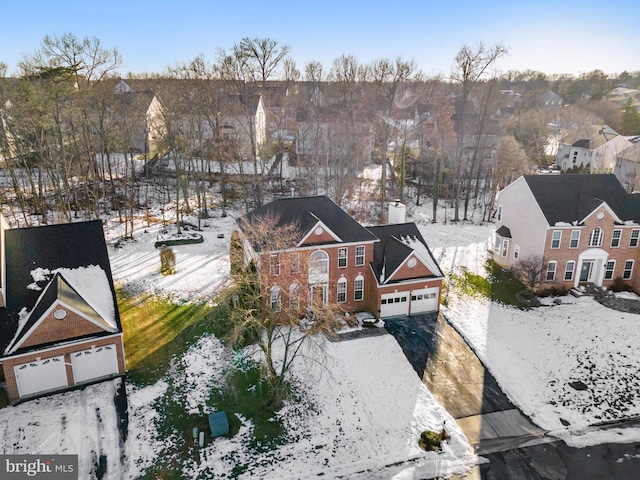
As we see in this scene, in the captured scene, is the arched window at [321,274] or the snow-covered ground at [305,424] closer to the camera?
Answer: the snow-covered ground at [305,424]

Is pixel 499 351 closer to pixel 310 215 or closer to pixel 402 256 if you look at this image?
pixel 402 256

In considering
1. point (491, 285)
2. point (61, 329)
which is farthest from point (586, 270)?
point (61, 329)

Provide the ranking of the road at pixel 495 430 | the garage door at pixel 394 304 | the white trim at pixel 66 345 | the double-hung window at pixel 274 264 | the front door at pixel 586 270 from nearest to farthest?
the road at pixel 495 430 < the white trim at pixel 66 345 < the double-hung window at pixel 274 264 < the garage door at pixel 394 304 < the front door at pixel 586 270

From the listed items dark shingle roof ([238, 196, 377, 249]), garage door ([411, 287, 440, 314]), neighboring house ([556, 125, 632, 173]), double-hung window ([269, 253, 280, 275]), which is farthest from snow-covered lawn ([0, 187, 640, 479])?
neighboring house ([556, 125, 632, 173])

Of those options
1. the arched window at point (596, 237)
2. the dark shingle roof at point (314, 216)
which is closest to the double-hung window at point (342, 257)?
the dark shingle roof at point (314, 216)

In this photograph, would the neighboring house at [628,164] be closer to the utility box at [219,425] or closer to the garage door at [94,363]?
the utility box at [219,425]

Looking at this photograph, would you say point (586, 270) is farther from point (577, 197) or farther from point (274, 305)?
point (274, 305)
